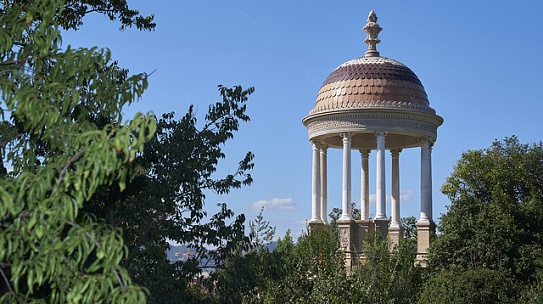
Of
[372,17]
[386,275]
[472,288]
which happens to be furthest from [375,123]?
[472,288]

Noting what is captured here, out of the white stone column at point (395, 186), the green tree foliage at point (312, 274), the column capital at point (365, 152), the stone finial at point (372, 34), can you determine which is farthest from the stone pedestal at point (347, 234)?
the stone finial at point (372, 34)

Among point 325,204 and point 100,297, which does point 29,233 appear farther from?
point 325,204

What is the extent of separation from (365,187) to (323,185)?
3.63 meters

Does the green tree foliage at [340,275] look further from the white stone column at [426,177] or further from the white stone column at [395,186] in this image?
the white stone column at [395,186]

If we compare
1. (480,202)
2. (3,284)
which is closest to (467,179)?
(480,202)

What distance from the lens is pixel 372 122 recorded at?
162 feet

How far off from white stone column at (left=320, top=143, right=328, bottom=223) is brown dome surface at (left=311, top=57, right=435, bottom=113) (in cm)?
312

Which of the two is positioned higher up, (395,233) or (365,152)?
(365,152)

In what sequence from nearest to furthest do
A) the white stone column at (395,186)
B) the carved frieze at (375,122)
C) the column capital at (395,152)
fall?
1. the carved frieze at (375,122)
2. the white stone column at (395,186)
3. the column capital at (395,152)

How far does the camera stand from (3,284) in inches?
507

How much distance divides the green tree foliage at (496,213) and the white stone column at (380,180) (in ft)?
11.4

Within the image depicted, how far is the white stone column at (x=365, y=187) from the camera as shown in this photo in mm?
53556

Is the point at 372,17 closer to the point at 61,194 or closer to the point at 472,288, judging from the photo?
the point at 472,288

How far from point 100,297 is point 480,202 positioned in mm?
39515
